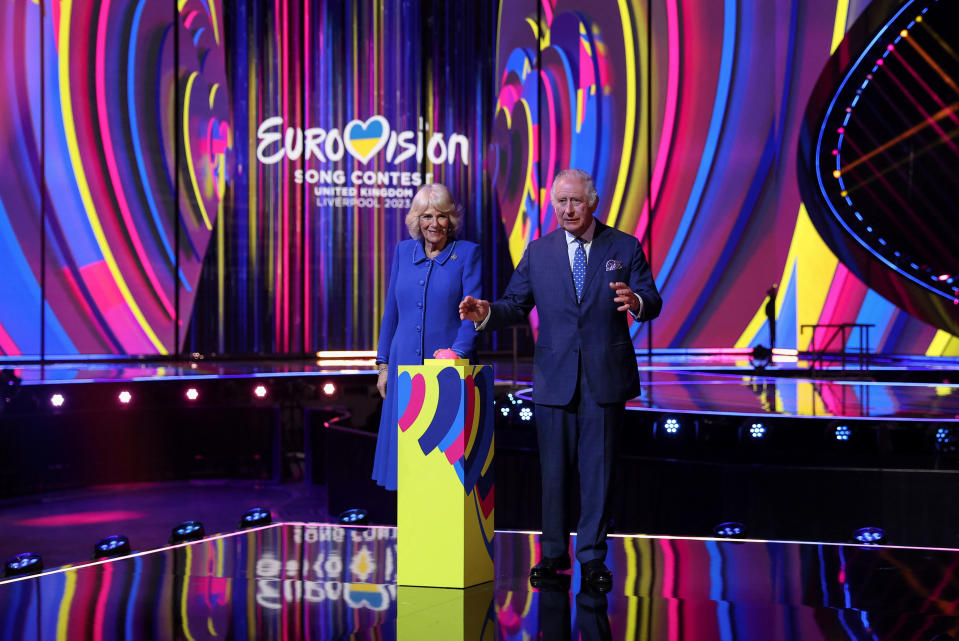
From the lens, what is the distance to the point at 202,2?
895cm

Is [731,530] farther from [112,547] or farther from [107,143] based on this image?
[107,143]

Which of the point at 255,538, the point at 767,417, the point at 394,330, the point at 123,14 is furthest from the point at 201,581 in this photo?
the point at 123,14

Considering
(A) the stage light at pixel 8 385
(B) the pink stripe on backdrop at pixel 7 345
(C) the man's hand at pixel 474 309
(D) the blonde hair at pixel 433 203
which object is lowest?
(A) the stage light at pixel 8 385

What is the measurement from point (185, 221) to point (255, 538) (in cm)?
589

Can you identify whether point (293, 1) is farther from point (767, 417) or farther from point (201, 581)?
point (201, 581)

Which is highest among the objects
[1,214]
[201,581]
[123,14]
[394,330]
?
[123,14]

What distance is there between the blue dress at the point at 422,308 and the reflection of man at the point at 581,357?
0.44m

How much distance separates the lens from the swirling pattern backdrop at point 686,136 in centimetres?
976

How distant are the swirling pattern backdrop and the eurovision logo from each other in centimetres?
54

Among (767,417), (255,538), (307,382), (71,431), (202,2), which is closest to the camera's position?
(255,538)

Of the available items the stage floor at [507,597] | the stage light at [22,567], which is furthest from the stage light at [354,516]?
the stage light at [22,567]

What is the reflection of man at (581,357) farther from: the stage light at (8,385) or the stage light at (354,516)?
the stage light at (8,385)

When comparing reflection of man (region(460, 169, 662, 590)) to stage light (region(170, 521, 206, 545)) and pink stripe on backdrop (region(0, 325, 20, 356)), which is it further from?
pink stripe on backdrop (region(0, 325, 20, 356))

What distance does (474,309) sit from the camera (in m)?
2.85
